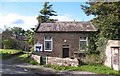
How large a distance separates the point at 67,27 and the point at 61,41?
7.52 feet

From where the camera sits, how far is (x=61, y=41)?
102ft

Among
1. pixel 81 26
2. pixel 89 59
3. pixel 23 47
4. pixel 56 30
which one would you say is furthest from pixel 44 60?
pixel 23 47

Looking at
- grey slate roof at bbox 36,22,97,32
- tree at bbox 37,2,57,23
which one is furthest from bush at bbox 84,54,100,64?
tree at bbox 37,2,57,23

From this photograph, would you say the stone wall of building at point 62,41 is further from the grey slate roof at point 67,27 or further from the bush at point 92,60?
the bush at point 92,60

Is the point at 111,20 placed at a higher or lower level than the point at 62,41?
higher

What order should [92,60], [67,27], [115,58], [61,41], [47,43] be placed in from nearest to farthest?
1. [115,58]
2. [92,60]
3. [61,41]
4. [47,43]
5. [67,27]

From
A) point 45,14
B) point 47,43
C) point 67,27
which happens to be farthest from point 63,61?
point 45,14

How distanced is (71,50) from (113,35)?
7553 millimetres

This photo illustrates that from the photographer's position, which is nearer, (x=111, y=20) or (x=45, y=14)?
(x=111, y=20)

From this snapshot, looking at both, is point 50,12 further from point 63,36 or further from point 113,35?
point 113,35

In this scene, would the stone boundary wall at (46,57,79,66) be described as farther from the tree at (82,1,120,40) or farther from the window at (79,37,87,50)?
the window at (79,37,87,50)

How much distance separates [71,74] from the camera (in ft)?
59.3

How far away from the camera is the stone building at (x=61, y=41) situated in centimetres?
3114

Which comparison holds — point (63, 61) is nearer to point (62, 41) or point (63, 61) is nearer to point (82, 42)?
point (62, 41)
